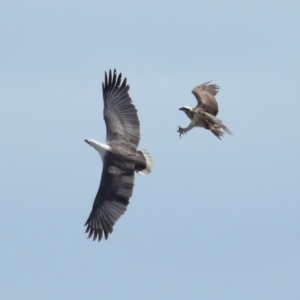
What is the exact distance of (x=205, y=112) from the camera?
1624 inches

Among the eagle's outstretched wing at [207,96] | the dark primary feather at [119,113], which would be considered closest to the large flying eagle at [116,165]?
the dark primary feather at [119,113]

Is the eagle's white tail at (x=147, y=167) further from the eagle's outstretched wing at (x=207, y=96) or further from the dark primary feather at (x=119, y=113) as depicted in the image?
the eagle's outstretched wing at (x=207, y=96)

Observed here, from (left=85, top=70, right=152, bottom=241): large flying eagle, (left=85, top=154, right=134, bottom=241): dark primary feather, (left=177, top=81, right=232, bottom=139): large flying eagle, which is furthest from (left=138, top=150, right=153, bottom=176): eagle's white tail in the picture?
(left=177, top=81, right=232, bottom=139): large flying eagle

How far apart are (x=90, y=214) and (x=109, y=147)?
75.9 inches

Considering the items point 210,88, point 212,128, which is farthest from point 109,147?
point 210,88

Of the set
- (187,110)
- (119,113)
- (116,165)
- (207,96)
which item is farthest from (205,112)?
(116,165)

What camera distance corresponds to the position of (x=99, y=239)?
3541 cm

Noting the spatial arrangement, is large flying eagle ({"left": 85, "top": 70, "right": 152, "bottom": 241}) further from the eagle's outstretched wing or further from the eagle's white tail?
the eagle's outstretched wing

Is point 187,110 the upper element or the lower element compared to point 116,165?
upper

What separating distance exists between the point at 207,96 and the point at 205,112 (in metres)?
2.15

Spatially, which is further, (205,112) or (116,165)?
(205,112)

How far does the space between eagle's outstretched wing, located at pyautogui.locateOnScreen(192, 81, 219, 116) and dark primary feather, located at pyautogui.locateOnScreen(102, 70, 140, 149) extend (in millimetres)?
4724

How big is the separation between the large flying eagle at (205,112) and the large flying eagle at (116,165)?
3451mm

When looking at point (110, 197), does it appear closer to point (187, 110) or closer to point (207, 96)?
point (187, 110)
